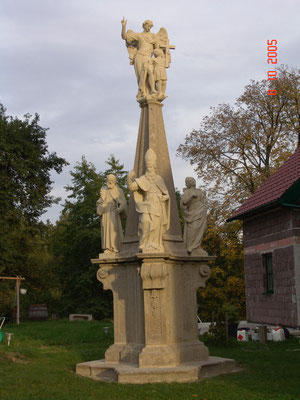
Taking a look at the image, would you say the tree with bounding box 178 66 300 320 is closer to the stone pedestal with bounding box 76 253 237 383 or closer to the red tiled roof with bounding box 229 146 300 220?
the red tiled roof with bounding box 229 146 300 220

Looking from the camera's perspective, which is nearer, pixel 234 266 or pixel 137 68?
pixel 137 68

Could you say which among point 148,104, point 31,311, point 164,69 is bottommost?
point 31,311

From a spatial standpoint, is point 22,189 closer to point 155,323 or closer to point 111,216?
point 111,216

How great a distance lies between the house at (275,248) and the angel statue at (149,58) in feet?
19.2

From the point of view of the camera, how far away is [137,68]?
1091 centimetres

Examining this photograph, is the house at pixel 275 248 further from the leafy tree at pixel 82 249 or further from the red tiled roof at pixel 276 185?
the leafy tree at pixel 82 249

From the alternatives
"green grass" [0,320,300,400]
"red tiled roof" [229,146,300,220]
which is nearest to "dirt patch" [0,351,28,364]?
"green grass" [0,320,300,400]

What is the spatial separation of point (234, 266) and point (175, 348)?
2027 cm

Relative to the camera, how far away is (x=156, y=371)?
8.62 meters

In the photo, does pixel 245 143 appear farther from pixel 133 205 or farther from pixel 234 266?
pixel 133 205

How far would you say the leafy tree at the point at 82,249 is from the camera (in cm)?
3209

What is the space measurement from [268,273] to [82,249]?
18096 millimetres

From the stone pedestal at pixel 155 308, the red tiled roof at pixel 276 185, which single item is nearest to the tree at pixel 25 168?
the red tiled roof at pixel 276 185

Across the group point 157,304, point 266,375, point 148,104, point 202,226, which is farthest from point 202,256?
point 148,104
